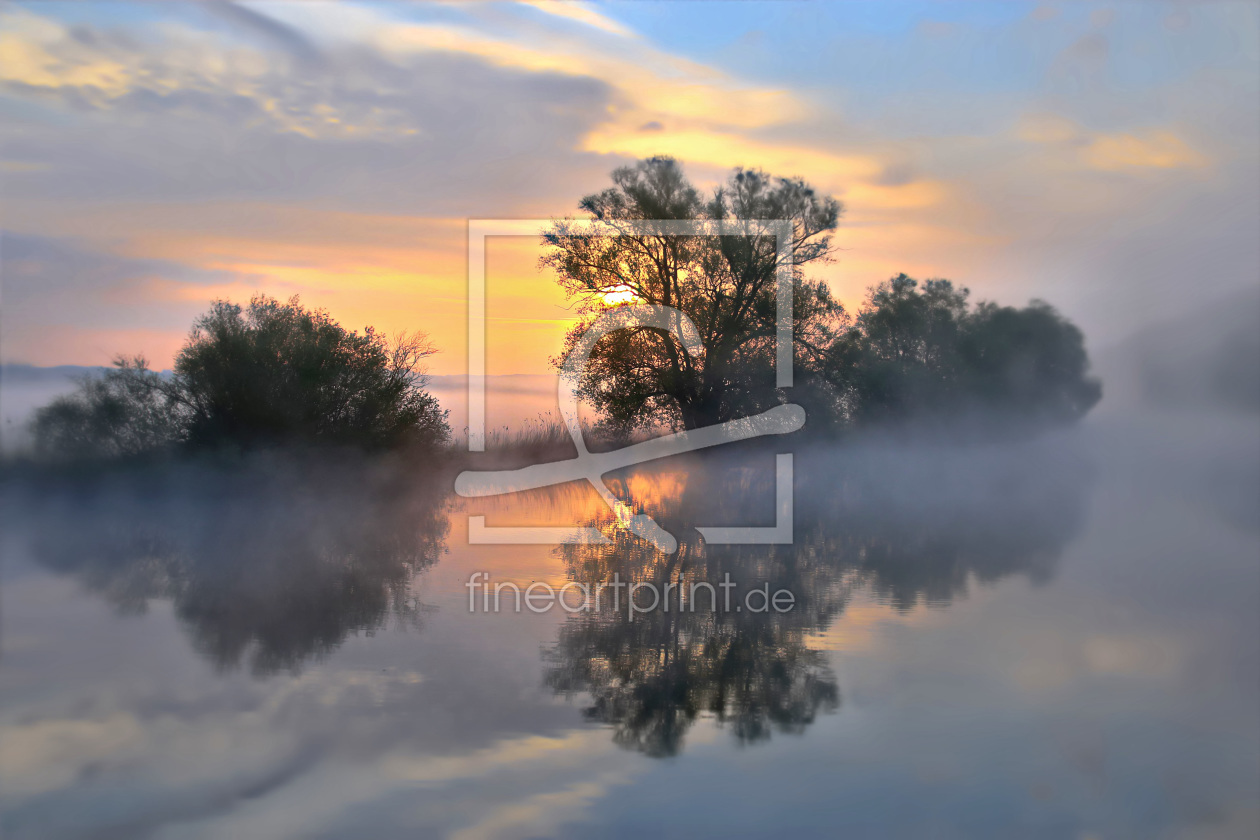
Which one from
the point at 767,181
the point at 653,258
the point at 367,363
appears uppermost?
the point at 767,181

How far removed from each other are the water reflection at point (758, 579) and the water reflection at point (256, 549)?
7.93 ft

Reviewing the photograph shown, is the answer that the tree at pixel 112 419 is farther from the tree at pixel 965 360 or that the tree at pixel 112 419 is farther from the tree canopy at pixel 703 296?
the tree at pixel 965 360

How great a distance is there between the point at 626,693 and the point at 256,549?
30.2 ft

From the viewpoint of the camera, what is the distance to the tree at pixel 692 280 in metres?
30.5

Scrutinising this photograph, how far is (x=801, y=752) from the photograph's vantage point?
609 cm

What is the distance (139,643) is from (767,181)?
25.8 meters

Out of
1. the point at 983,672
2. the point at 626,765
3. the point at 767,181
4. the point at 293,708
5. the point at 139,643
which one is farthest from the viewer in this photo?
the point at 767,181

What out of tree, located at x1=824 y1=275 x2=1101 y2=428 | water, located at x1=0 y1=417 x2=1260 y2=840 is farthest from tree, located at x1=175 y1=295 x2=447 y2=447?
tree, located at x1=824 y1=275 x2=1101 y2=428

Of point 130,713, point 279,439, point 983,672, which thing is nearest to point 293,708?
point 130,713

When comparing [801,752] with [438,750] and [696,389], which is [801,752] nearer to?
[438,750]
